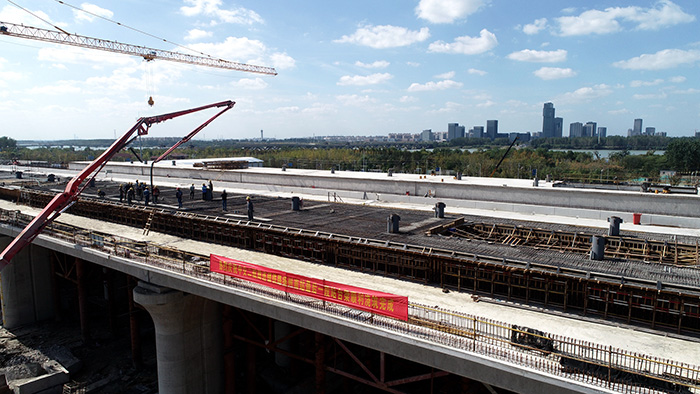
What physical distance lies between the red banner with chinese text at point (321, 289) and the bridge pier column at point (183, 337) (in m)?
3.75

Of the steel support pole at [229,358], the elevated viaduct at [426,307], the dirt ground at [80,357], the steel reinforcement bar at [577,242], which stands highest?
the steel reinforcement bar at [577,242]

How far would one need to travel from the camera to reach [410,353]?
1527 centimetres

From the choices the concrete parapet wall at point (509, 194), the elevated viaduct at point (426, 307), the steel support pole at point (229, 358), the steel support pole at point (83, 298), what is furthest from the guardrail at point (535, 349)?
the concrete parapet wall at point (509, 194)

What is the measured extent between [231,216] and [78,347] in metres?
16.6

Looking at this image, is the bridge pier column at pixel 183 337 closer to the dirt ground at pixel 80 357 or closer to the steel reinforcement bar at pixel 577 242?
the dirt ground at pixel 80 357

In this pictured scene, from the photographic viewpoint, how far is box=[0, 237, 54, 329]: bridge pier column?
3844cm

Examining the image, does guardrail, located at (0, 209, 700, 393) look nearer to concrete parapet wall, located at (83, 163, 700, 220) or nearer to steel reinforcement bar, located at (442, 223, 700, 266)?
steel reinforcement bar, located at (442, 223, 700, 266)

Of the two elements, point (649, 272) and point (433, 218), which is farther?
point (433, 218)

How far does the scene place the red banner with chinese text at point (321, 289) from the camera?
54.0 feet

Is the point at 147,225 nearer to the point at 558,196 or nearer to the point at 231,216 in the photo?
the point at 231,216

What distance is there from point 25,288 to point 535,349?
4361 centimetres

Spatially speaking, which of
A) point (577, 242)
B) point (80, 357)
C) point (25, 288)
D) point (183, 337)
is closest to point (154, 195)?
point (80, 357)

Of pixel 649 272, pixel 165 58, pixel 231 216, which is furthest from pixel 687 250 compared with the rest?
pixel 165 58

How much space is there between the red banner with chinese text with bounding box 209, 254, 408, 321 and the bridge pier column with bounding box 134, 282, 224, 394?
3.75 meters
